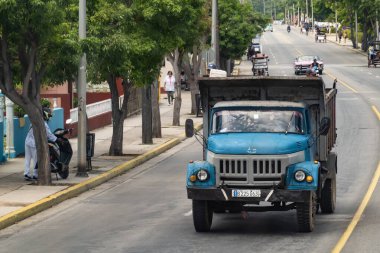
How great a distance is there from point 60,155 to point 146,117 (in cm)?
1030

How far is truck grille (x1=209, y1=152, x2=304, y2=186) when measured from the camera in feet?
55.0

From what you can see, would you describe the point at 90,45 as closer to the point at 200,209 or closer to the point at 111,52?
the point at 111,52

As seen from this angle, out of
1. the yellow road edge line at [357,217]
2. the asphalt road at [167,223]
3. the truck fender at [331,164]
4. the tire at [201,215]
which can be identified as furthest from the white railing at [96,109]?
the tire at [201,215]

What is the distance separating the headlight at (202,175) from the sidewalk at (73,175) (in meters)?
3.86

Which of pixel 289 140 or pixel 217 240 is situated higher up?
pixel 289 140

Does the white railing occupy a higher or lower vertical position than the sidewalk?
higher

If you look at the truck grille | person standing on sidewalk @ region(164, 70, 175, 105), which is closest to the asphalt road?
the truck grille

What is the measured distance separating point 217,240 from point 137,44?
13.6 metres

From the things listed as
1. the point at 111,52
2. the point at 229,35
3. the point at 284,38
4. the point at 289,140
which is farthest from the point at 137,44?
the point at 284,38

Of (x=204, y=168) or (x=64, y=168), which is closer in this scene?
(x=204, y=168)

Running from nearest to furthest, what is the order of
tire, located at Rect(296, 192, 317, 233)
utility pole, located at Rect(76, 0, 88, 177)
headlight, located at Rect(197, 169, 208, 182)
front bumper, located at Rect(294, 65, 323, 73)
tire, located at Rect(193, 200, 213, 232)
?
tire, located at Rect(296, 192, 317, 233) → headlight, located at Rect(197, 169, 208, 182) → tire, located at Rect(193, 200, 213, 232) → utility pole, located at Rect(76, 0, 88, 177) → front bumper, located at Rect(294, 65, 323, 73)

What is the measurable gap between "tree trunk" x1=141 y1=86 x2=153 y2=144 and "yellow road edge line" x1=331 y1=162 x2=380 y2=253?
10.3 meters

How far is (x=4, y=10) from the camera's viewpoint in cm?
2177

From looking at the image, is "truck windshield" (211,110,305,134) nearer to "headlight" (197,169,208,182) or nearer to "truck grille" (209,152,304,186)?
"truck grille" (209,152,304,186)
